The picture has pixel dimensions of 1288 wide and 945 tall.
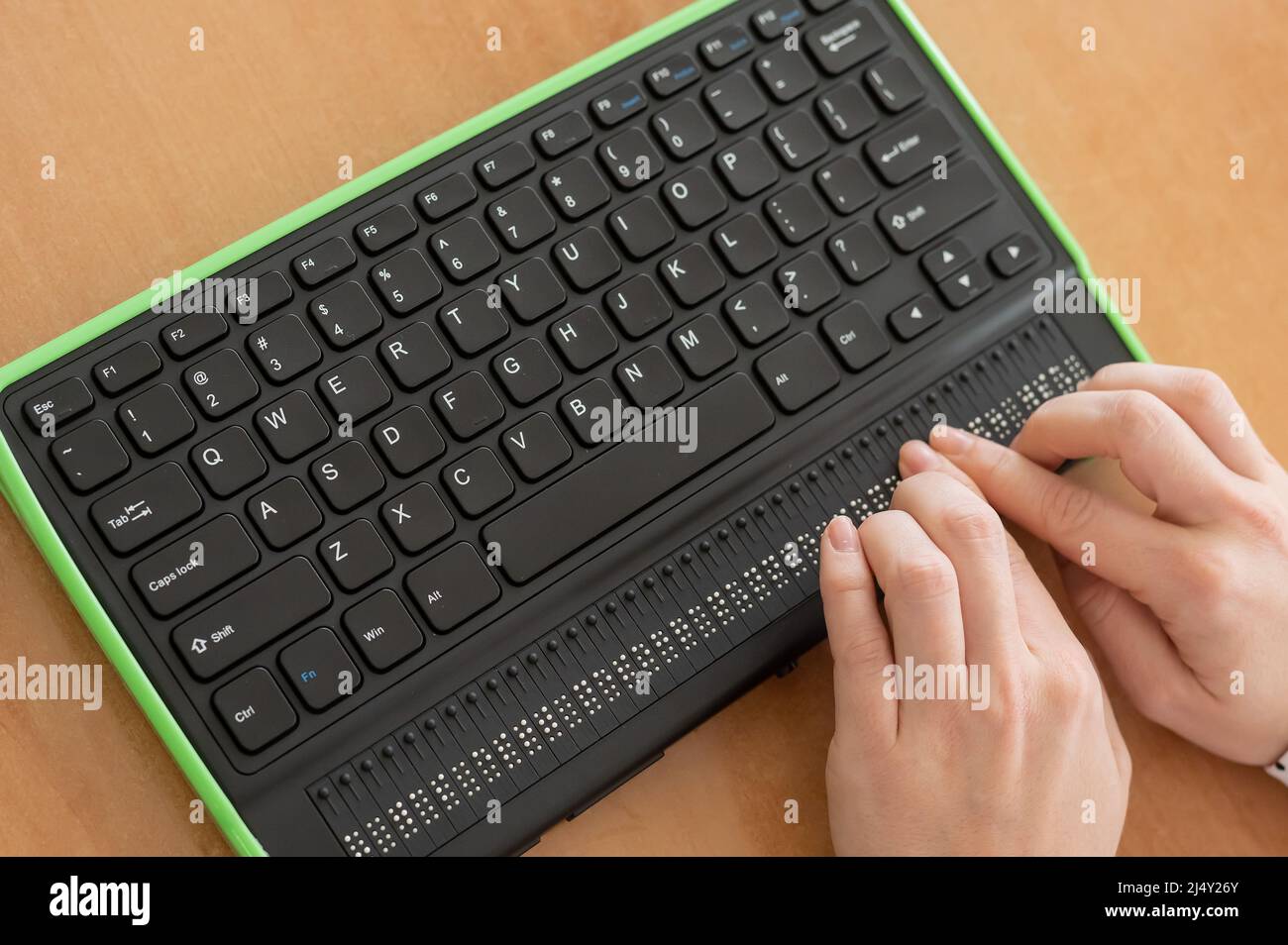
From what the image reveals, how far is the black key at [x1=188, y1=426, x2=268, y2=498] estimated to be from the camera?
0.62 metres

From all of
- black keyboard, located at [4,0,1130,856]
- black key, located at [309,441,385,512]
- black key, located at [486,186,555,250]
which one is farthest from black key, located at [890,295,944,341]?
black key, located at [309,441,385,512]

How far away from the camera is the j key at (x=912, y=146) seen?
0.74 m

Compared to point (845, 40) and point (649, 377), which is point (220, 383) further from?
point (845, 40)

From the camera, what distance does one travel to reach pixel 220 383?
63 cm

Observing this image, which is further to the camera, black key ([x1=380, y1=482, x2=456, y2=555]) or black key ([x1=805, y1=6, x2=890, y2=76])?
black key ([x1=805, y1=6, x2=890, y2=76])

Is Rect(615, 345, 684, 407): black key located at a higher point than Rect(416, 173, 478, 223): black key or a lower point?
lower

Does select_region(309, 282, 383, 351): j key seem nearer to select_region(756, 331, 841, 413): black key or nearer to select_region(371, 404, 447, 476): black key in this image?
select_region(371, 404, 447, 476): black key

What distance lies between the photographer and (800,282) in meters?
0.71

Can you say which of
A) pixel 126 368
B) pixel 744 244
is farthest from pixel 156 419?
pixel 744 244

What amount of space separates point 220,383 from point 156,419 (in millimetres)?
37

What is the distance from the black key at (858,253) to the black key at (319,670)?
0.36 metres

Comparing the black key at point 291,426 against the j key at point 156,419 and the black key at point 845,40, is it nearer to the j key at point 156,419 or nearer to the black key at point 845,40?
the j key at point 156,419

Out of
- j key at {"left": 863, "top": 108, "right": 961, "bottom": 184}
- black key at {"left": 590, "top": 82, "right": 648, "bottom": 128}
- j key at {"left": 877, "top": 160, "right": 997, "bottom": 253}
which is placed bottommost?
j key at {"left": 877, "top": 160, "right": 997, "bottom": 253}

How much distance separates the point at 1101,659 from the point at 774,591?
229 mm
